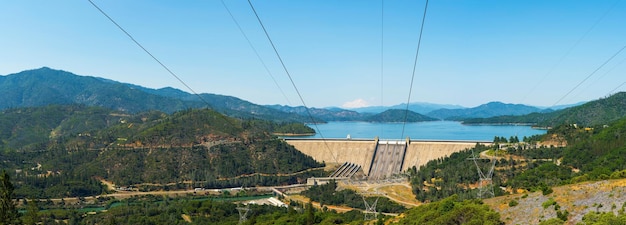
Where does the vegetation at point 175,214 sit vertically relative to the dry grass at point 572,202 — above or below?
below

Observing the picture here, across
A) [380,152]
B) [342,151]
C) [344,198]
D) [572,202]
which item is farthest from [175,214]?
[572,202]

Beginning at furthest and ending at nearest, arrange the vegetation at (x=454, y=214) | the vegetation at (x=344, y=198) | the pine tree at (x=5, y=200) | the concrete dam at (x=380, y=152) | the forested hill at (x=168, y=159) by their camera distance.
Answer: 1. the forested hill at (x=168, y=159)
2. the concrete dam at (x=380, y=152)
3. the vegetation at (x=344, y=198)
4. the pine tree at (x=5, y=200)
5. the vegetation at (x=454, y=214)

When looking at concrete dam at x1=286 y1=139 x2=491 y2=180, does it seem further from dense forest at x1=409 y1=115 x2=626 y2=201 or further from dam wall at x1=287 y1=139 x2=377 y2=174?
dense forest at x1=409 y1=115 x2=626 y2=201

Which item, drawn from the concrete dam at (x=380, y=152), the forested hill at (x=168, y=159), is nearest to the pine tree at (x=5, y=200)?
the forested hill at (x=168, y=159)

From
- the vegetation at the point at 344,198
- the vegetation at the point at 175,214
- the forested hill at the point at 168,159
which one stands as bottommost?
the vegetation at the point at 175,214

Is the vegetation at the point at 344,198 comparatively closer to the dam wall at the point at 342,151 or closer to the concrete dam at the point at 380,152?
the concrete dam at the point at 380,152

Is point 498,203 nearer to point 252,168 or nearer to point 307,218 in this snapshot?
point 307,218

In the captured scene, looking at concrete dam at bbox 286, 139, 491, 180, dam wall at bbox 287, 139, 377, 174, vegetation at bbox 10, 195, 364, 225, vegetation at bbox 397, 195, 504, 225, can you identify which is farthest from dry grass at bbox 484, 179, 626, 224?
dam wall at bbox 287, 139, 377, 174
